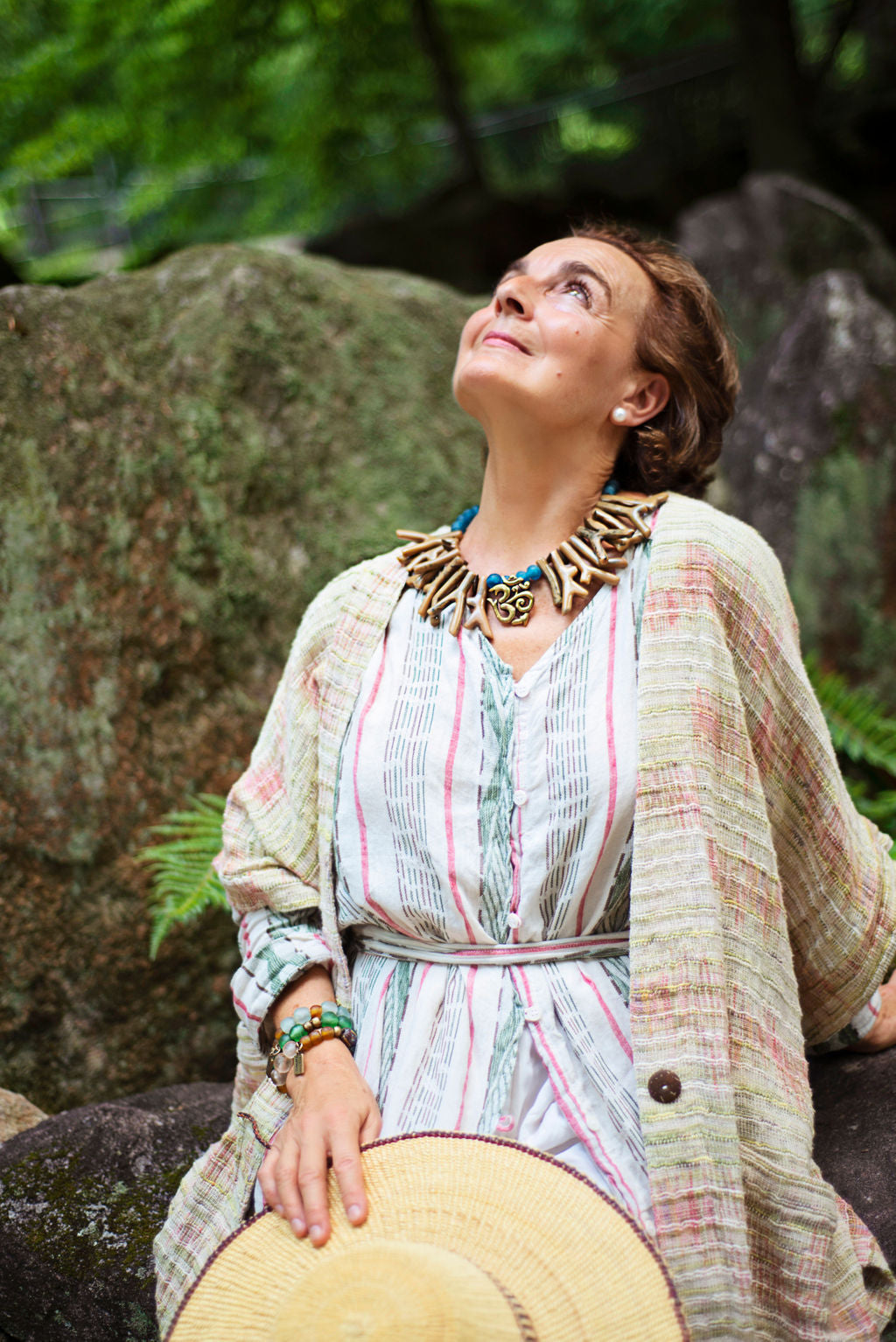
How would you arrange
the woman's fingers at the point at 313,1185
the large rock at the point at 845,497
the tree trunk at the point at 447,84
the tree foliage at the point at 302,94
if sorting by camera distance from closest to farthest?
the woman's fingers at the point at 313,1185, the large rock at the point at 845,497, the tree foliage at the point at 302,94, the tree trunk at the point at 447,84

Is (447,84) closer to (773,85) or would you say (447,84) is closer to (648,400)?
(773,85)

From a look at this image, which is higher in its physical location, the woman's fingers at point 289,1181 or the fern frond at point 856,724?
the woman's fingers at point 289,1181

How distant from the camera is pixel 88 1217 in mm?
2287

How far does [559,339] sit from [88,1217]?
2010 mm

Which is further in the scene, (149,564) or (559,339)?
(149,564)

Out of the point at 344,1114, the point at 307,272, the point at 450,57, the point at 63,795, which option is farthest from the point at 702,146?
the point at 344,1114

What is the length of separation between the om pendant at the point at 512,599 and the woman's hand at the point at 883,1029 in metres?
1.10

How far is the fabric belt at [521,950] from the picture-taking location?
190 cm

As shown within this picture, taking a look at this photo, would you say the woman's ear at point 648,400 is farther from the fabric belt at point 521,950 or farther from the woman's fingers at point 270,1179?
the woman's fingers at point 270,1179

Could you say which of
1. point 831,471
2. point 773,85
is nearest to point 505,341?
point 831,471

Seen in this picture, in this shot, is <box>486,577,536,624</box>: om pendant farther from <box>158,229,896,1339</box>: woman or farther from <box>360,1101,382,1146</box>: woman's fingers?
<box>360,1101,382,1146</box>: woman's fingers

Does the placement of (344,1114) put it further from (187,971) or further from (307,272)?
(307,272)

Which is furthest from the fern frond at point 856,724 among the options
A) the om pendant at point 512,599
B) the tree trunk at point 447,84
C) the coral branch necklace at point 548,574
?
the tree trunk at point 447,84

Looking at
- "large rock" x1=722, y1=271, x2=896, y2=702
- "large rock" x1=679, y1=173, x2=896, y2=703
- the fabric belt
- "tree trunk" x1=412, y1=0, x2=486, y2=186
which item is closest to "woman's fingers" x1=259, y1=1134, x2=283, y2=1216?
the fabric belt
